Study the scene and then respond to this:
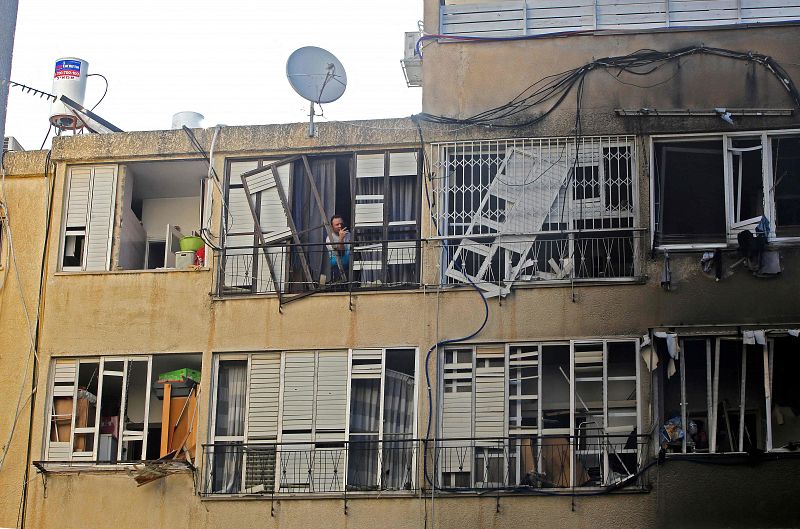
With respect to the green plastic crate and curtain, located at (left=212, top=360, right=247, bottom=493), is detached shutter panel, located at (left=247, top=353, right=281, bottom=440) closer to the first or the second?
curtain, located at (left=212, top=360, right=247, bottom=493)

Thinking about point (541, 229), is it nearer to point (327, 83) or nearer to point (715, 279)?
point (715, 279)

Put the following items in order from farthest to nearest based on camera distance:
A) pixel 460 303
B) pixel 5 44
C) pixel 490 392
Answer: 1. pixel 460 303
2. pixel 490 392
3. pixel 5 44

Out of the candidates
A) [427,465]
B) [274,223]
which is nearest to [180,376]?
[274,223]

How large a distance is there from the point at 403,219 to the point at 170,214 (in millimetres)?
4558

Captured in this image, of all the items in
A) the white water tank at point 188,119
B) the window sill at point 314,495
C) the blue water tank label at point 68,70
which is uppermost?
the blue water tank label at point 68,70

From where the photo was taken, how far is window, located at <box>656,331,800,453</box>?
67.3ft

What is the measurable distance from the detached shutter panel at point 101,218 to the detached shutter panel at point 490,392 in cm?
→ 630

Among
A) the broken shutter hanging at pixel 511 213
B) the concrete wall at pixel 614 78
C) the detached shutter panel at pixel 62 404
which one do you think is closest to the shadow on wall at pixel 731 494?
the broken shutter hanging at pixel 511 213

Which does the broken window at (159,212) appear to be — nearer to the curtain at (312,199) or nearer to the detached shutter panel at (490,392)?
the curtain at (312,199)

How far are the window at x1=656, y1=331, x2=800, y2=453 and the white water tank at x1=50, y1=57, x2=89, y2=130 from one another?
10.7 m

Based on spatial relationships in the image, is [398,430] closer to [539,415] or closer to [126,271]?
[539,415]

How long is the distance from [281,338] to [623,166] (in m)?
5.82

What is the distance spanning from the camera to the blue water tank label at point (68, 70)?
24.6m

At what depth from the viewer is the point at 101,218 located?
914 inches
